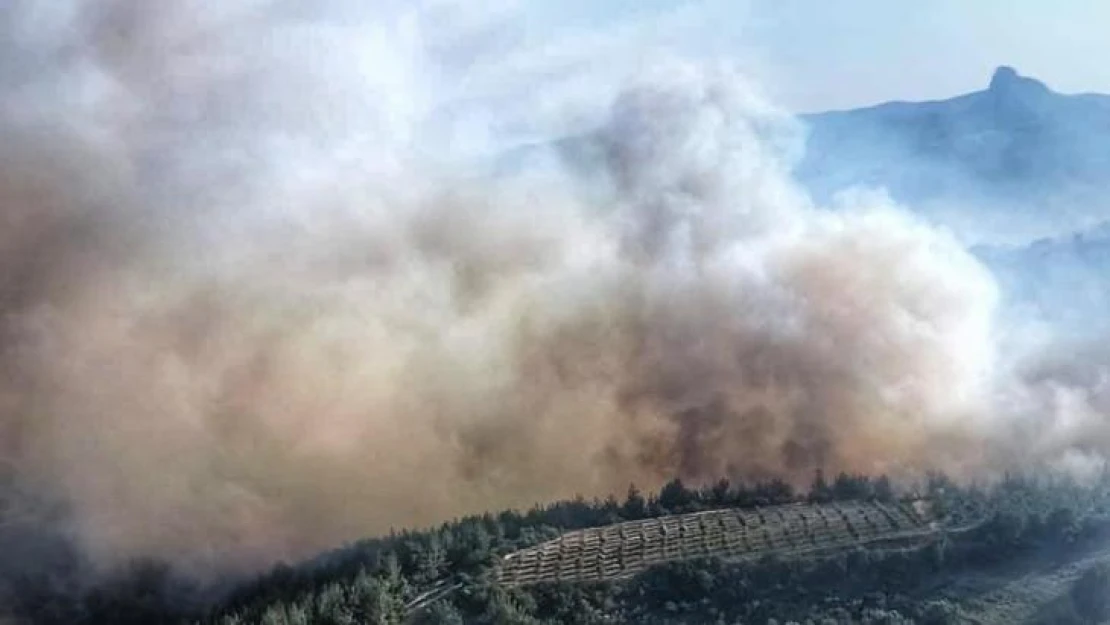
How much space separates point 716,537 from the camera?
22.4 m

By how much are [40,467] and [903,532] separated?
15063 mm

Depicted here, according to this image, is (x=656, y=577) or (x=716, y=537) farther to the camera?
(x=716, y=537)

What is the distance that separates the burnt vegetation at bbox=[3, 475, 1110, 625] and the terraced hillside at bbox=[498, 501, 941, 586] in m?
0.17

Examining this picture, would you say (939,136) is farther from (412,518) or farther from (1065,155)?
(412,518)

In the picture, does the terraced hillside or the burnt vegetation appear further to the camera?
the terraced hillside

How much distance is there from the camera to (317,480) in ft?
80.2

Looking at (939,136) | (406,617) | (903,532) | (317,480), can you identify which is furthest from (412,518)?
(939,136)

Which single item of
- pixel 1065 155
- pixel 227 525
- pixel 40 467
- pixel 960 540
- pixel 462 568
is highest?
pixel 1065 155

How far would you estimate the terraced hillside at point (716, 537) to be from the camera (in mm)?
21438

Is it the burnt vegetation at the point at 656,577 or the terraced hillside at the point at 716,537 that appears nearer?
the burnt vegetation at the point at 656,577

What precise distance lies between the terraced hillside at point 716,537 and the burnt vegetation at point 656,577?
17 centimetres

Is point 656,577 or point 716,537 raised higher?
point 716,537

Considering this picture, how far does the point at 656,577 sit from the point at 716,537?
6.69 ft

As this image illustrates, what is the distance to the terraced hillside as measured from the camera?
21438 millimetres
